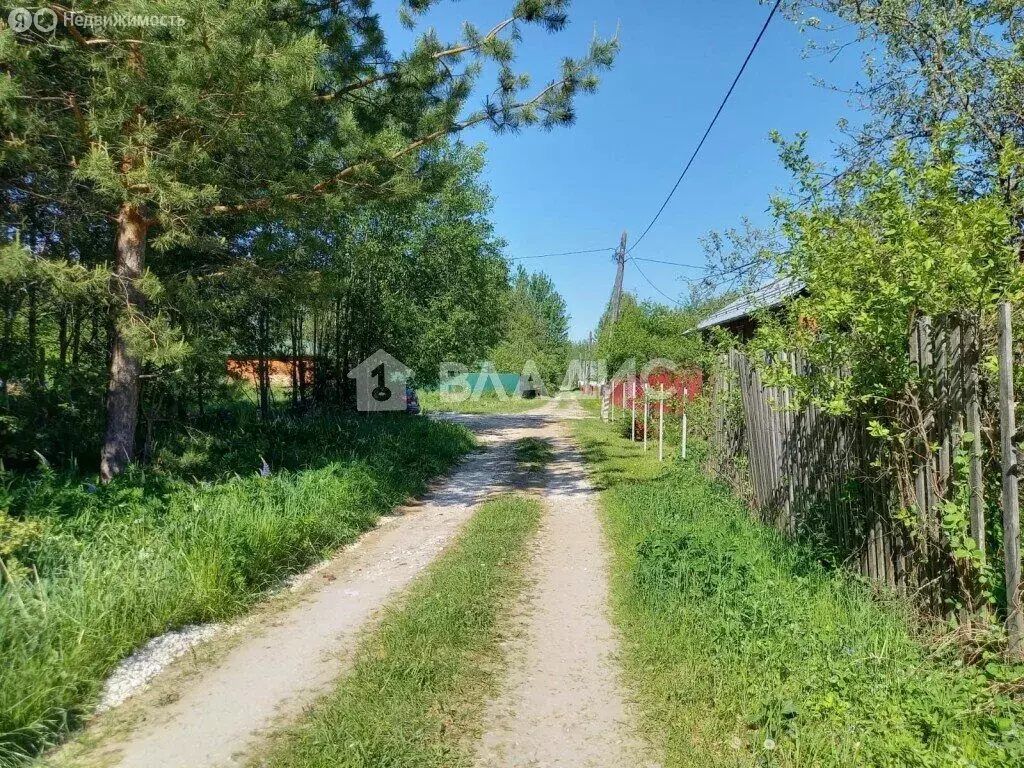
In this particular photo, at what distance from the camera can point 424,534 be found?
735cm

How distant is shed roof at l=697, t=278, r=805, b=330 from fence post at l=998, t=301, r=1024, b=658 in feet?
5.88

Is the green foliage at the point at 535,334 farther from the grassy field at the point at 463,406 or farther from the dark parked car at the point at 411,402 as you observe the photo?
the dark parked car at the point at 411,402

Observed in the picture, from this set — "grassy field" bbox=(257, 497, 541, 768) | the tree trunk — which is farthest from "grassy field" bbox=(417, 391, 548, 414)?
"grassy field" bbox=(257, 497, 541, 768)

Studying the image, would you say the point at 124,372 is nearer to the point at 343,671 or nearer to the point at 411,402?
the point at 343,671

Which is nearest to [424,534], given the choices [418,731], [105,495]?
[105,495]

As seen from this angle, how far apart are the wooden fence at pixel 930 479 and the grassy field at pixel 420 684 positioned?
268cm

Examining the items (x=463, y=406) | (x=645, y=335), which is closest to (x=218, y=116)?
(x=645, y=335)

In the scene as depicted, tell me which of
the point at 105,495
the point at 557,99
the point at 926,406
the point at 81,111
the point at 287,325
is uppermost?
the point at 557,99

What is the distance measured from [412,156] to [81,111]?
135 inches

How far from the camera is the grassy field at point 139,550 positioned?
130 inches

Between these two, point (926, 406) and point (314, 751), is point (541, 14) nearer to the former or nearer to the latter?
point (926, 406)

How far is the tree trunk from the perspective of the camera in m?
7.05

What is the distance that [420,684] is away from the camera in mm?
3590

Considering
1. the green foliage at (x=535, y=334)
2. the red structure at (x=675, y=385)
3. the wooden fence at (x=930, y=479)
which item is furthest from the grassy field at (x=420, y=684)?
the green foliage at (x=535, y=334)
